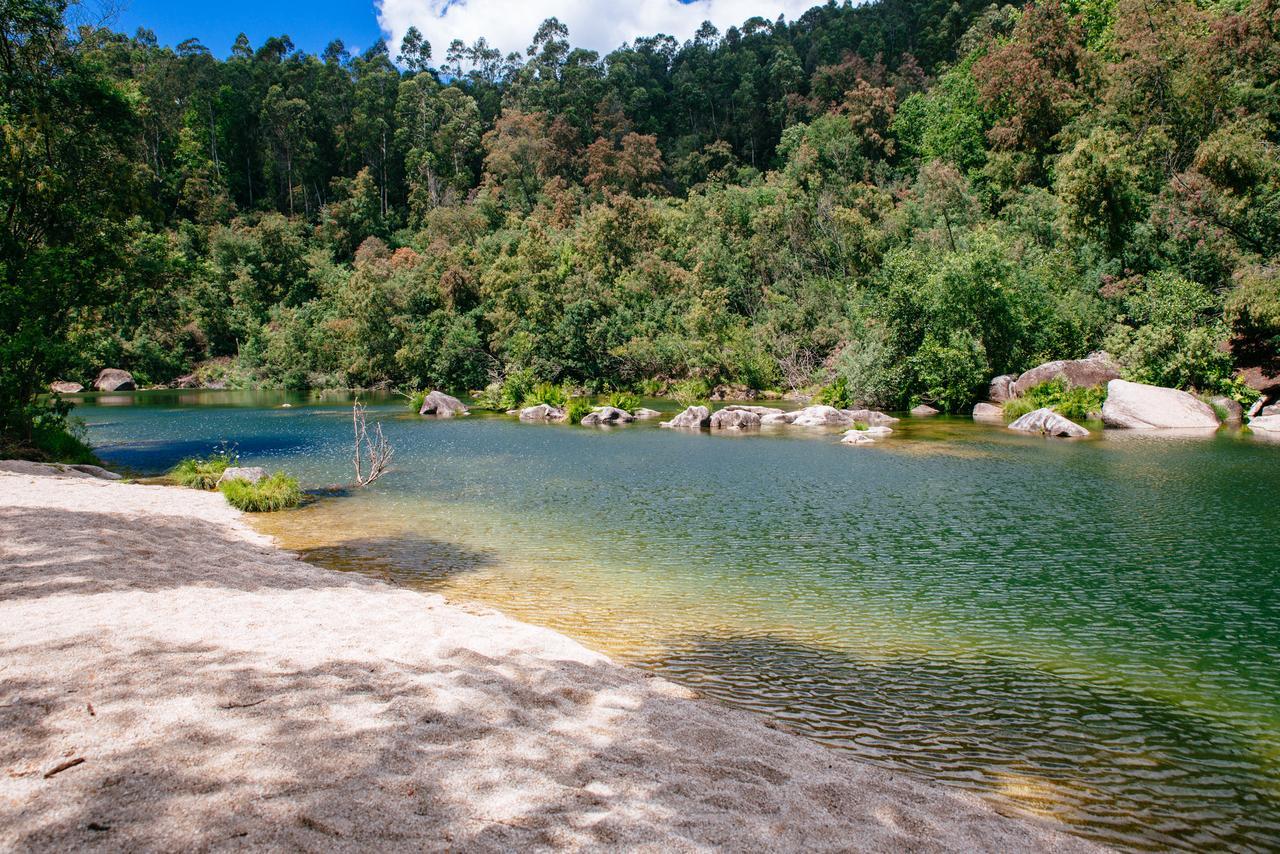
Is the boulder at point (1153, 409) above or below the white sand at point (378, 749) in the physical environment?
above

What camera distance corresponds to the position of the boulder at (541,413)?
3612 cm

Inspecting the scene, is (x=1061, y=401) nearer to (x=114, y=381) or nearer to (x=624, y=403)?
(x=624, y=403)

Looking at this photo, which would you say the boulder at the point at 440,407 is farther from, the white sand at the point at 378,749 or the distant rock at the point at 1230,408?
the distant rock at the point at 1230,408

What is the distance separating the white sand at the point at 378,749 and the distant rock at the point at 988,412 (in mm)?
28879

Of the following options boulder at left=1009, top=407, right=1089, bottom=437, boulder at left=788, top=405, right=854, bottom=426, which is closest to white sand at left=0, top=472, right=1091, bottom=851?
boulder at left=1009, top=407, right=1089, bottom=437

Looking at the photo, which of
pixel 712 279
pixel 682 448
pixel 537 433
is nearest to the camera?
pixel 682 448

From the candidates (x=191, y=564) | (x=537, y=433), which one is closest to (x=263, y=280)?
(x=537, y=433)

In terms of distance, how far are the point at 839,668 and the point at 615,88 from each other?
311 feet

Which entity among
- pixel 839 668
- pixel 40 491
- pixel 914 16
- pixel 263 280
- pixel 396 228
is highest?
pixel 914 16

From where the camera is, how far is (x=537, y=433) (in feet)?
97.5

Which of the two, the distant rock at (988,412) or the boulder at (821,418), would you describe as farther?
the distant rock at (988,412)

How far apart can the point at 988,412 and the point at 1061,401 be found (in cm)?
282

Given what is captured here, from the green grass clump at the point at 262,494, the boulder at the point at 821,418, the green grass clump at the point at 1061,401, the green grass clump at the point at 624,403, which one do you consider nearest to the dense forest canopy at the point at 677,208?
the green grass clump at the point at 1061,401

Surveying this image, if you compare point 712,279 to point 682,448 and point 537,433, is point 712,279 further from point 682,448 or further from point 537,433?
point 682,448
